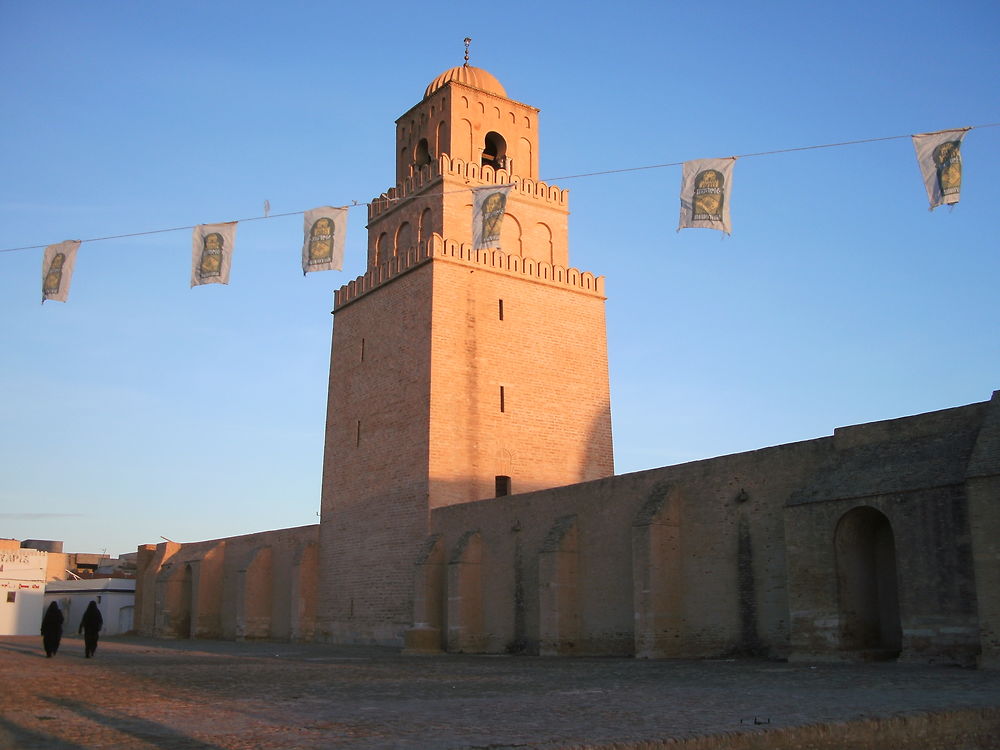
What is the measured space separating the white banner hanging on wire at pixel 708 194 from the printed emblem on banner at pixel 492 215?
3.79m

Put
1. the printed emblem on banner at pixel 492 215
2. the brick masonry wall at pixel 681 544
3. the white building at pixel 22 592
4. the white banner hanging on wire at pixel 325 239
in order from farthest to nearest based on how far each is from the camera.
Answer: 1. the white building at pixel 22 592
2. the printed emblem on banner at pixel 492 215
3. the white banner hanging on wire at pixel 325 239
4. the brick masonry wall at pixel 681 544

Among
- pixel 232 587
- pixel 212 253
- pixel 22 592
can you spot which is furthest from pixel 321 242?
pixel 22 592

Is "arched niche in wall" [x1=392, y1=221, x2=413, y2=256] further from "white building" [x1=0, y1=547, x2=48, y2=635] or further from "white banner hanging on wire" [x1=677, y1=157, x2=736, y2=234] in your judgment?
"white building" [x1=0, y1=547, x2=48, y2=635]

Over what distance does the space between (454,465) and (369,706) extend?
1541 cm

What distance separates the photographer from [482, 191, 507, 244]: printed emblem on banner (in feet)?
58.3

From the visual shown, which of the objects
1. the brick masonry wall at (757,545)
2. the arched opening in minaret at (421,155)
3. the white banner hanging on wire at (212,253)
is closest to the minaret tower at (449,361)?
the arched opening in minaret at (421,155)

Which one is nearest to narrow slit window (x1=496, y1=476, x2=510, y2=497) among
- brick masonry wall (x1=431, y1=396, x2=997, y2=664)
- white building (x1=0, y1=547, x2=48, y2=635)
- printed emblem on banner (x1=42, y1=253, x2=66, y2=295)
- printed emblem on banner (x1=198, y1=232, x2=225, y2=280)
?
brick masonry wall (x1=431, y1=396, x2=997, y2=664)

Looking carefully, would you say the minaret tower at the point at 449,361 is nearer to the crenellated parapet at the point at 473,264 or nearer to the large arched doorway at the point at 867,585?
the crenellated parapet at the point at 473,264

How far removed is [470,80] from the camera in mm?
29641

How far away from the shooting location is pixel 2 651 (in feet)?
71.4

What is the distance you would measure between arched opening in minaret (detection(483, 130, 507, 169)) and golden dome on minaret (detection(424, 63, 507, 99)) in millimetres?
1343

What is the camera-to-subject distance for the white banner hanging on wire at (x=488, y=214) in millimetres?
17812

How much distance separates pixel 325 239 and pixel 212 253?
6.37 ft

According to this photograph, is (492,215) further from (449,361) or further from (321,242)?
(449,361)
